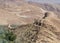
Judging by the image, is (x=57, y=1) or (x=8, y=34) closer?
(x=8, y=34)

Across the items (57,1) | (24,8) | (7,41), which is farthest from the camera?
(57,1)

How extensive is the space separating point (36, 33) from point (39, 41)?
133cm

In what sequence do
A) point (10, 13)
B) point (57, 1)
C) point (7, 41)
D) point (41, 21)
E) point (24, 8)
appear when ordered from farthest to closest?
point (57, 1) → point (24, 8) → point (10, 13) → point (41, 21) → point (7, 41)

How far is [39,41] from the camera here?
12.7 meters

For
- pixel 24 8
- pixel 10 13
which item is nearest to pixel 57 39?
pixel 10 13

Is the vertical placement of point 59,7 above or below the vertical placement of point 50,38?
below

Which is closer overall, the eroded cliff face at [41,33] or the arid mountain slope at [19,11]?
the eroded cliff face at [41,33]

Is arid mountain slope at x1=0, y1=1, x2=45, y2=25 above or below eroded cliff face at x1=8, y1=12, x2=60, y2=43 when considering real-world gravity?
below

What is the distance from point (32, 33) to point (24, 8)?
43.1m

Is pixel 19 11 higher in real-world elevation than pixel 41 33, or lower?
lower

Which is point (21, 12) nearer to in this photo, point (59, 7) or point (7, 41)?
point (59, 7)

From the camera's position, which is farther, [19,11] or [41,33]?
[19,11]

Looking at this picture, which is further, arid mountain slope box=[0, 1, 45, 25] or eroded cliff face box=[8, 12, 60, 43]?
arid mountain slope box=[0, 1, 45, 25]

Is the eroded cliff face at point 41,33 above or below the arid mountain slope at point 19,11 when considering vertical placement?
above
